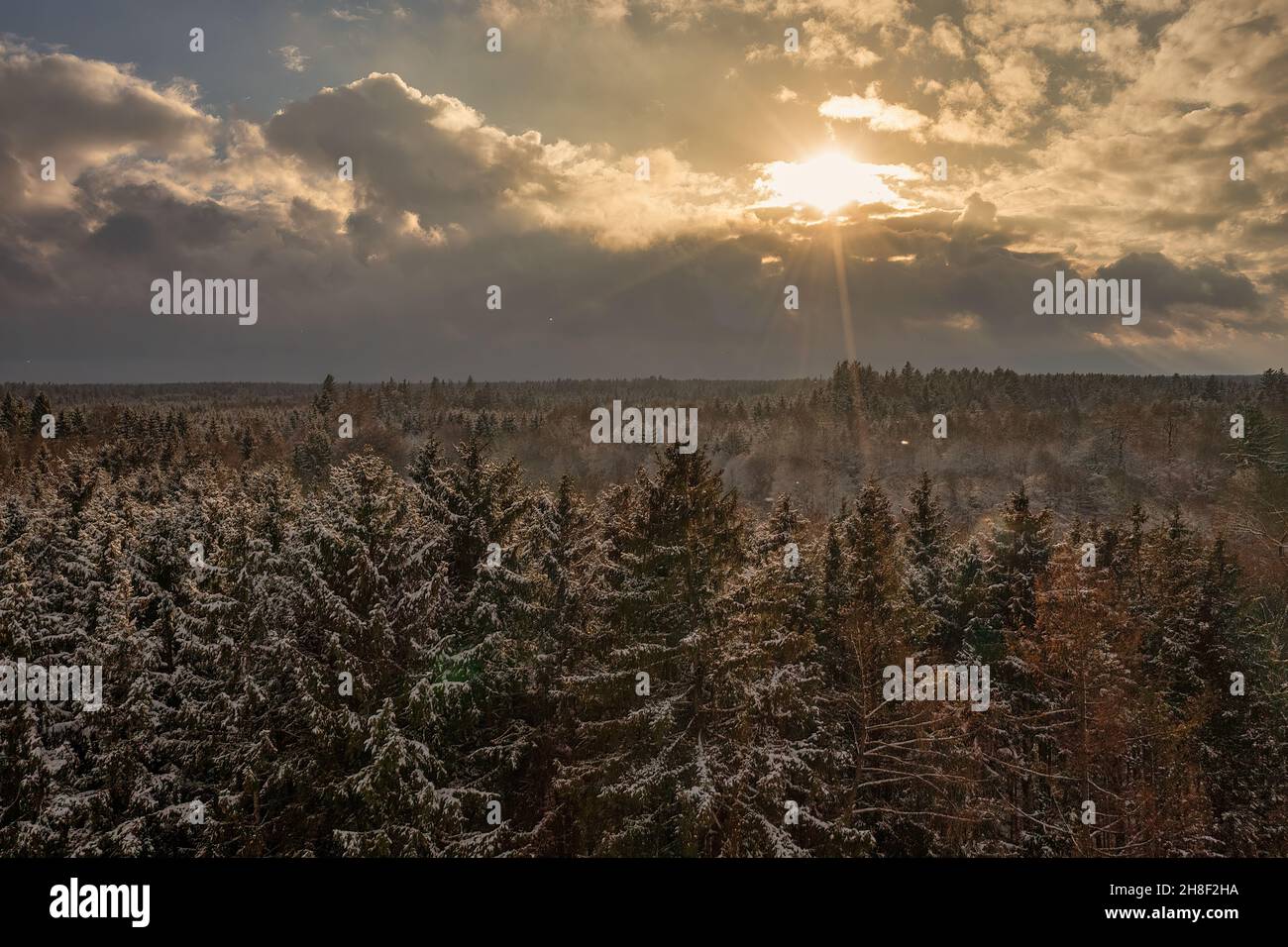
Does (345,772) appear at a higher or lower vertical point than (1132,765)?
higher

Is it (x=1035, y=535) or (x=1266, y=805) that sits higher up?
(x=1035, y=535)

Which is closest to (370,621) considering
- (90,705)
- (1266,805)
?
(90,705)

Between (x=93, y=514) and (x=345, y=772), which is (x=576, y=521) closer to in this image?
(x=345, y=772)

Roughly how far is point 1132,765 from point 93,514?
1540 inches

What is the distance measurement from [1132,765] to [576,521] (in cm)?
1950

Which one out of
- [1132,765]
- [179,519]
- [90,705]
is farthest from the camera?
[179,519]
